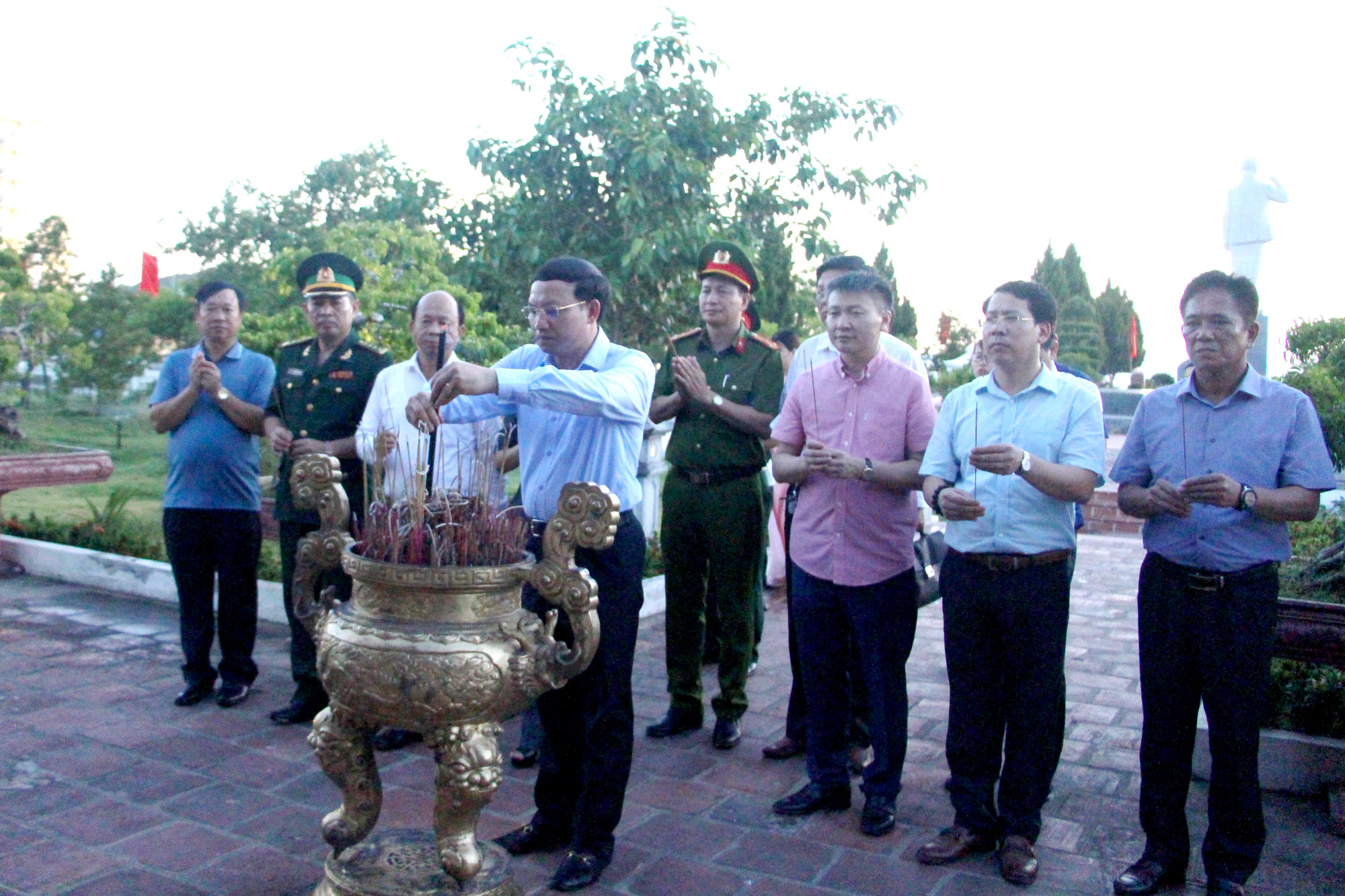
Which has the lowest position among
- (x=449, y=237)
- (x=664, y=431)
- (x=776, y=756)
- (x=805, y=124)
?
(x=776, y=756)

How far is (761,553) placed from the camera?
4.62 m

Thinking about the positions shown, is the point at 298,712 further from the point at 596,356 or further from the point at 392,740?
the point at 596,356

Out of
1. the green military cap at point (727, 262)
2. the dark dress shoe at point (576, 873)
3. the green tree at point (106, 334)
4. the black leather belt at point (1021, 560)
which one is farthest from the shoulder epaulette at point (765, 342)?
the green tree at point (106, 334)

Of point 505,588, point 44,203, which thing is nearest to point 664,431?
point 505,588

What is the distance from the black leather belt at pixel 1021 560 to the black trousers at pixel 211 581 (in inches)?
128

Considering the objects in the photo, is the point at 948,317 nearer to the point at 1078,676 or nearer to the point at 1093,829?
the point at 1078,676

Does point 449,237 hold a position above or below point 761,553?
above

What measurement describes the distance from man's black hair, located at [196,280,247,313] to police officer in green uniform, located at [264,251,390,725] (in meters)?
0.43

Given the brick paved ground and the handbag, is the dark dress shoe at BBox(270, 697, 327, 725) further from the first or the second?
the handbag

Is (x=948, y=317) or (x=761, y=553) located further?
(x=948, y=317)

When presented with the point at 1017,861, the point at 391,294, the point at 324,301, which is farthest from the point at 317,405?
the point at 391,294

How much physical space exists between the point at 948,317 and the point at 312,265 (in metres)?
23.0

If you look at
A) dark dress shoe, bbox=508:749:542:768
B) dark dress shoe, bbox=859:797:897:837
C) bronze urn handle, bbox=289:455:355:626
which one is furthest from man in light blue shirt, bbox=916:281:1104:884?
bronze urn handle, bbox=289:455:355:626

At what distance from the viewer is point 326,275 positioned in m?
4.49
